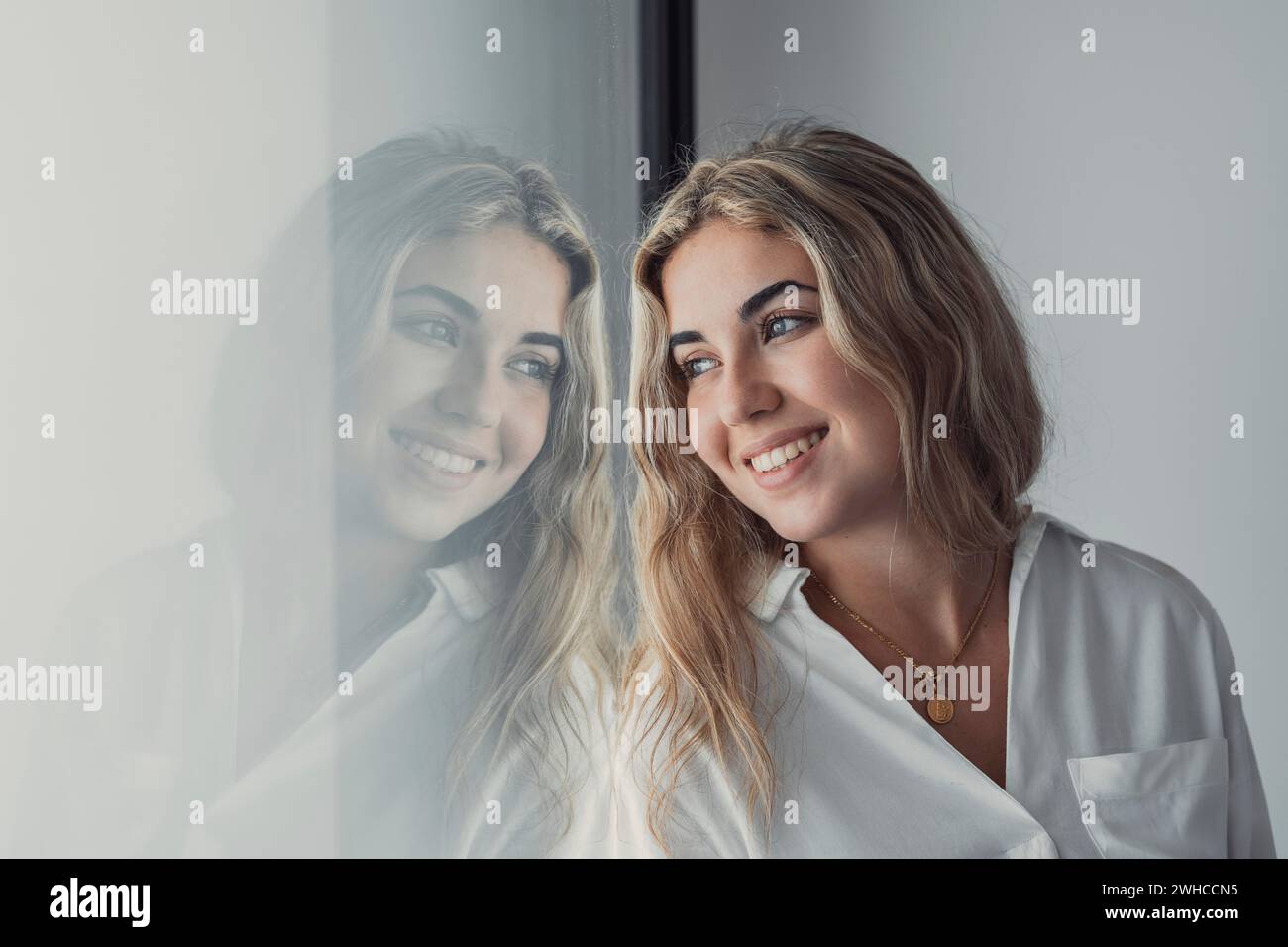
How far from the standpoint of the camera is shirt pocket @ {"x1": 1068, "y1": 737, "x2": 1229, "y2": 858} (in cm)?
129

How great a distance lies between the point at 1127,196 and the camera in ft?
4.29

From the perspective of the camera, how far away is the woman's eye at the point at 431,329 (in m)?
1.29

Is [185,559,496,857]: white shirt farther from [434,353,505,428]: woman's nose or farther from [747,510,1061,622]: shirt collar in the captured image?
[747,510,1061,622]: shirt collar

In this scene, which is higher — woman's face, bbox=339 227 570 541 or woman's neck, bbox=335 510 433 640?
woman's face, bbox=339 227 570 541

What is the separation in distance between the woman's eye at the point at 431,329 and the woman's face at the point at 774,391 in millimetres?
255

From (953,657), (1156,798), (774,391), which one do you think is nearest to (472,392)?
(774,391)

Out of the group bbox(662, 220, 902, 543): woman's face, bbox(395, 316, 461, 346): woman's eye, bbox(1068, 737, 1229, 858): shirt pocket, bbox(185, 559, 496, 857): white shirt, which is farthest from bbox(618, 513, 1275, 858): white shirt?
bbox(395, 316, 461, 346): woman's eye

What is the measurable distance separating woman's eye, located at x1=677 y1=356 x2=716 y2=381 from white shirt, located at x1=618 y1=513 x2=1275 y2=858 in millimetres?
260

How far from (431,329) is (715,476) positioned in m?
0.38

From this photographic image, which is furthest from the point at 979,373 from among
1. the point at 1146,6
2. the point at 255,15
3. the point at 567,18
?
the point at 255,15

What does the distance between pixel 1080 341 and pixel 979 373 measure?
134mm
